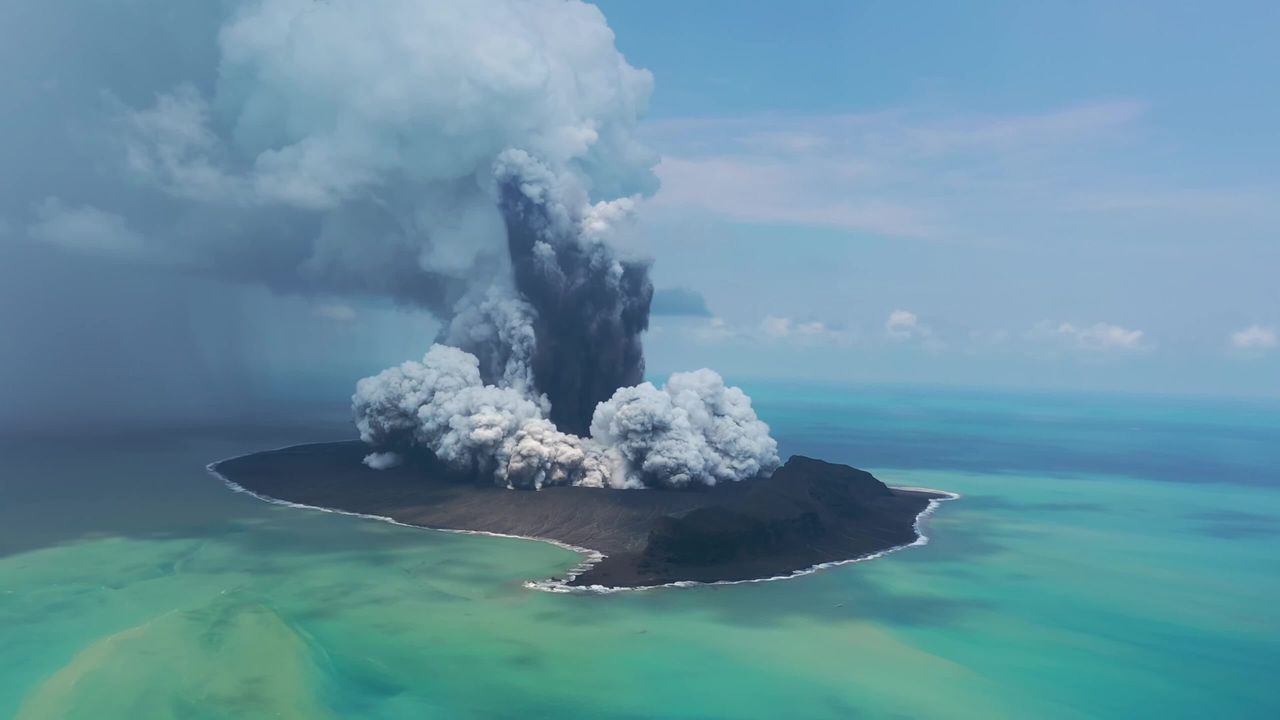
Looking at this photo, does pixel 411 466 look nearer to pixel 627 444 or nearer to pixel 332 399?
pixel 627 444

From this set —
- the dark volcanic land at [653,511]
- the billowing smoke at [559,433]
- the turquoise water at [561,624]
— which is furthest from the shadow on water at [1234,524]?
the billowing smoke at [559,433]

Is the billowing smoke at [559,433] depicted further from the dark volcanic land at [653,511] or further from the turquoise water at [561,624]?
the turquoise water at [561,624]

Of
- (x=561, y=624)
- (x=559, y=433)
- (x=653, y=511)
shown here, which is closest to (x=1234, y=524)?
(x=653, y=511)

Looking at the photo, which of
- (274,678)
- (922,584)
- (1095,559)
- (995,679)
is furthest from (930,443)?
(274,678)

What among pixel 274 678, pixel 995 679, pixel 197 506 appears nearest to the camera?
pixel 274 678

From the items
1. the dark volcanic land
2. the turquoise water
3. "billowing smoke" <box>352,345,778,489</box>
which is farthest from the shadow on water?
"billowing smoke" <box>352,345,778,489</box>

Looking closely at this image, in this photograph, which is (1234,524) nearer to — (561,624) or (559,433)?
(559,433)
